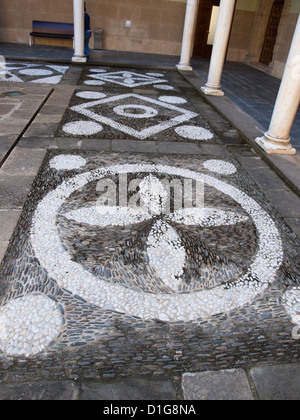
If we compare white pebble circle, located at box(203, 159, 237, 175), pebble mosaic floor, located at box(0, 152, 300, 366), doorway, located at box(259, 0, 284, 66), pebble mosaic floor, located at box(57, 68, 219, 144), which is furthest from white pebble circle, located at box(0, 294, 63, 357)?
doorway, located at box(259, 0, 284, 66)

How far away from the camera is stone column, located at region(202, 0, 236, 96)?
639cm

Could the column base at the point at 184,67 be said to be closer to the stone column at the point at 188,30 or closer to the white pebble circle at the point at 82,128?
the stone column at the point at 188,30

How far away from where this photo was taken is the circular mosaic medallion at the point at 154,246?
6.77ft

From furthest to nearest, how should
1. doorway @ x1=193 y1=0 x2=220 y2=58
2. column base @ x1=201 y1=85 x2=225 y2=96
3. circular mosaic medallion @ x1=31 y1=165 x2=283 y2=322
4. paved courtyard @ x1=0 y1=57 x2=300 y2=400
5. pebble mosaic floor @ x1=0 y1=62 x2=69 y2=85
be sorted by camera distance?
doorway @ x1=193 y1=0 x2=220 y2=58 → column base @ x1=201 y1=85 x2=225 y2=96 → pebble mosaic floor @ x1=0 y1=62 x2=69 y2=85 → circular mosaic medallion @ x1=31 y1=165 x2=283 y2=322 → paved courtyard @ x1=0 y1=57 x2=300 y2=400

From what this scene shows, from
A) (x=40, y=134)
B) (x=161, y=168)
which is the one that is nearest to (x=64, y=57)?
(x=40, y=134)

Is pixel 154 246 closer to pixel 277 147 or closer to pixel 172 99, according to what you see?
pixel 277 147

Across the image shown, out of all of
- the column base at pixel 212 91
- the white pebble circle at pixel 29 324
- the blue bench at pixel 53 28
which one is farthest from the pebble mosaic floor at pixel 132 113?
the blue bench at pixel 53 28

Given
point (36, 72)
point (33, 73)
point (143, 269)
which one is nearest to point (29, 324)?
point (143, 269)

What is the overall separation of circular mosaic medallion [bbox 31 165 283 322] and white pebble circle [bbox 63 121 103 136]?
1.32m

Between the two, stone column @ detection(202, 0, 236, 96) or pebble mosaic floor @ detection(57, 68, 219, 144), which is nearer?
pebble mosaic floor @ detection(57, 68, 219, 144)

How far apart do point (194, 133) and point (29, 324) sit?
12.9ft

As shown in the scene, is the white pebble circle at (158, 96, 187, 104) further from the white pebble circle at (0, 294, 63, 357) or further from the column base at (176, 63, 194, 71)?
the white pebble circle at (0, 294, 63, 357)

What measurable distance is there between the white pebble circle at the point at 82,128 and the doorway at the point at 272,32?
9411mm

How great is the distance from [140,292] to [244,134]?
3715 mm
